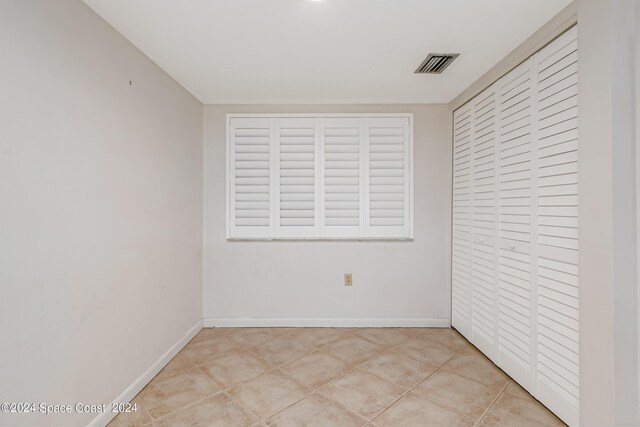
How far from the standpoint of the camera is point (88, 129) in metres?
1.53

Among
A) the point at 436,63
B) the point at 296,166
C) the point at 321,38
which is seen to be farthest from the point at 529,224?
the point at 296,166

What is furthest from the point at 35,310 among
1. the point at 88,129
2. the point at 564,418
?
the point at 564,418

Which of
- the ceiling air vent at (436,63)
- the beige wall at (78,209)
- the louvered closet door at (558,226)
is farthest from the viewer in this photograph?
the ceiling air vent at (436,63)

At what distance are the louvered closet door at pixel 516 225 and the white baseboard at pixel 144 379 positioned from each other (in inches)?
97.2

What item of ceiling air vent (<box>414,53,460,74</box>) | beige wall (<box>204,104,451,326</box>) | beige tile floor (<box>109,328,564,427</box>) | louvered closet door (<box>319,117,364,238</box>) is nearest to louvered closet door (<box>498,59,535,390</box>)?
beige tile floor (<box>109,328,564,427</box>)

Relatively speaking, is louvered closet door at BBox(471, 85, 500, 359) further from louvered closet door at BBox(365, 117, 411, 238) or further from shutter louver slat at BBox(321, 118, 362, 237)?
shutter louver slat at BBox(321, 118, 362, 237)

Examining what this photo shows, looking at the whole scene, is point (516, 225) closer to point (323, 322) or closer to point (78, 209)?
point (323, 322)

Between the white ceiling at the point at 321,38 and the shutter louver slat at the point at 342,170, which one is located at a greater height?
the white ceiling at the point at 321,38

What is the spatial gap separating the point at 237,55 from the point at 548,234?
2.23 m

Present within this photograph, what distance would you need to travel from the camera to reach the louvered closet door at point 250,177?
294 cm

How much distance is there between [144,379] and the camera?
198cm

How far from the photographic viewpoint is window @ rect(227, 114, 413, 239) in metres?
2.93

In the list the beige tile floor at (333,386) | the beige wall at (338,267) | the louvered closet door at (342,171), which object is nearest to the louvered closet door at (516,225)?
the beige tile floor at (333,386)

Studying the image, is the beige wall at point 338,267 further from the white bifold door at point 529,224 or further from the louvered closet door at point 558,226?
the louvered closet door at point 558,226
